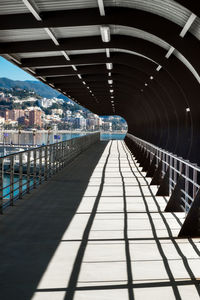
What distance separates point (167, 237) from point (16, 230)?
2.29 meters

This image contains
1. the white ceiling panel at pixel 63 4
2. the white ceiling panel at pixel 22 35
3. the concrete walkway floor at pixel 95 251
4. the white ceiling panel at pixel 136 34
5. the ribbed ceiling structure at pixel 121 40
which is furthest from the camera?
the white ceiling panel at pixel 136 34

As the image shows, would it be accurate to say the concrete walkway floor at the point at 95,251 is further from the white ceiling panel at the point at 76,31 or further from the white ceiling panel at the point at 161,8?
the white ceiling panel at the point at 76,31

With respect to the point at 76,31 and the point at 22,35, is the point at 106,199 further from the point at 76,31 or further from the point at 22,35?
the point at 22,35

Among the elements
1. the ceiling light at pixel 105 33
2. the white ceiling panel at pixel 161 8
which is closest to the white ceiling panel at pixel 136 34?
the ceiling light at pixel 105 33

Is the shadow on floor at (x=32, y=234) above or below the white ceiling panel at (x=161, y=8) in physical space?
below

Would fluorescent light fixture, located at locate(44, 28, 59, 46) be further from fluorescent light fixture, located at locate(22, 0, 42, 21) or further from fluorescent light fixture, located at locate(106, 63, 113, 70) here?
fluorescent light fixture, located at locate(106, 63, 113, 70)

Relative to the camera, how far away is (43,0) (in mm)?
7418

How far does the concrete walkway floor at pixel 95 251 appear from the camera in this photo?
12.3ft

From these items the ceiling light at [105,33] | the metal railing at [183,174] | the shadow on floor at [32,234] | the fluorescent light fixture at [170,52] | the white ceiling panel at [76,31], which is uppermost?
the white ceiling panel at [76,31]

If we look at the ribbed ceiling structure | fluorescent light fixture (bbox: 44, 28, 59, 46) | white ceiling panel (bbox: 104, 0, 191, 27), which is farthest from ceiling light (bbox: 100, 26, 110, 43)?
fluorescent light fixture (bbox: 44, 28, 59, 46)

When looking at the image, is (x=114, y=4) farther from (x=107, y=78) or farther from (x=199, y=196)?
(x=107, y=78)

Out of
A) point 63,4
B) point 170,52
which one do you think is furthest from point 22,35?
point 170,52

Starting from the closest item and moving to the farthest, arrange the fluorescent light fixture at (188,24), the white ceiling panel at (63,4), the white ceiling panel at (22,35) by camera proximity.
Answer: the fluorescent light fixture at (188,24)
the white ceiling panel at (63,4)
the white ceiling panel at (22,35)

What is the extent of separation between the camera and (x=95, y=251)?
4.93 metres
